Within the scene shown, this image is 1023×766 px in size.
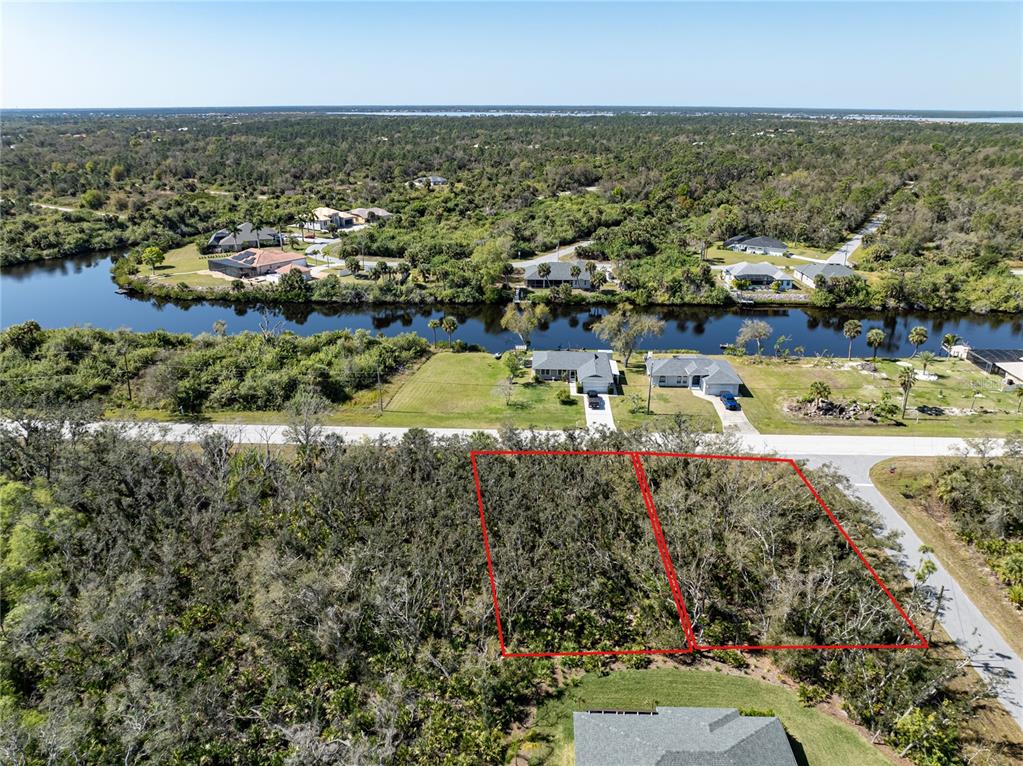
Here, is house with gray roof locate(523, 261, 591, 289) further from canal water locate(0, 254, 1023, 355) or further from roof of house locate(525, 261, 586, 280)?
canal water locate(0, 254, 1023, 355)

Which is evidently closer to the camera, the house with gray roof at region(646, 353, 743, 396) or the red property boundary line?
the red property boundary line

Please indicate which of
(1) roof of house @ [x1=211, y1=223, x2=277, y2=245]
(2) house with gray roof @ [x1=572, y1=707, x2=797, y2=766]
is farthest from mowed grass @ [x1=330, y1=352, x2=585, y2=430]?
(1) roof of house @ [x1=211, y1=223, x2=277, y2=245]

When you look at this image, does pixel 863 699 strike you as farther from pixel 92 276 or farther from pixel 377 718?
pixel 92 276

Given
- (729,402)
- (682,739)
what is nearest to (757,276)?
(729,402)

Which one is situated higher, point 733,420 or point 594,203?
point 594,203

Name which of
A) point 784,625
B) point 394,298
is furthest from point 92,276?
point 784,625

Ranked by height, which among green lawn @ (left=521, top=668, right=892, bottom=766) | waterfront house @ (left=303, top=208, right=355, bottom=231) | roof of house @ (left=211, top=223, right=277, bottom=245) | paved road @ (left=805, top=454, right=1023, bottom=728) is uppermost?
waterfront house @ (left=303, top=208, right=355, bottom=231)

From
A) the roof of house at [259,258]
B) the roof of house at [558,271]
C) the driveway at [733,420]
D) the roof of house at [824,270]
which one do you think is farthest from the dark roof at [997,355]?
the roof of house at [259,258]

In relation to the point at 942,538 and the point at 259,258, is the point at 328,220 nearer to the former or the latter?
the point at 259,258
